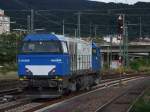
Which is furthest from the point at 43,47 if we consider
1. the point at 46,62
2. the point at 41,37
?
the point at 46,62

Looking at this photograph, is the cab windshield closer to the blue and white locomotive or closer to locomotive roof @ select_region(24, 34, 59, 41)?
the blue and white locomotive

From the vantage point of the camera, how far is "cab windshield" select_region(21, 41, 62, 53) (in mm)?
28109

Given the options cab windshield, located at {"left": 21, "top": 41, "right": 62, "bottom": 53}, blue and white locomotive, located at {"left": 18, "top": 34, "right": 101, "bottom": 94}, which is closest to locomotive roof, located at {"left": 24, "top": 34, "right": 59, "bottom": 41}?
blue and white locomotive, located at {"left": 18, "top": 34, "right": 101, "bottom": 94}

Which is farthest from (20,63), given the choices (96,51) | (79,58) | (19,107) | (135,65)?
(135,65)

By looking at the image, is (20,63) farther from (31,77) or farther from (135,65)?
(135,65)

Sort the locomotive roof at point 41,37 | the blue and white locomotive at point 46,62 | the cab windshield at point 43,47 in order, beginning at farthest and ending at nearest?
the locomotive roof at point 41,37 → the cab windshield at point 43,47 → the blue and white locomotive at point 46,62

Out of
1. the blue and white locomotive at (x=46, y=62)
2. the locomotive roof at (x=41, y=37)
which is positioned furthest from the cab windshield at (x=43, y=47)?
the locomotive roof at (x=41, y=37)

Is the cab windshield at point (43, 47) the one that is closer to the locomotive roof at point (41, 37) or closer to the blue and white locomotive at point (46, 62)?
the blue and white locomotive at point (46, 62)

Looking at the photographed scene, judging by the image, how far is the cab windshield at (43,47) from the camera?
28.1 m

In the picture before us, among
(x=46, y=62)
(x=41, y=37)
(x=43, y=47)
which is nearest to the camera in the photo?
(x=46, y=62)

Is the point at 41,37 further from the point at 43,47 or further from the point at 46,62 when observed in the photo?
the point at 46,62

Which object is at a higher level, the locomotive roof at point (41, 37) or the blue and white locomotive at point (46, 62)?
the locomotive roof at point (41, 37)

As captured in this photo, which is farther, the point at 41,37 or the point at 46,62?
the point at 41,37

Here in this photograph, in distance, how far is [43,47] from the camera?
1110 inches
